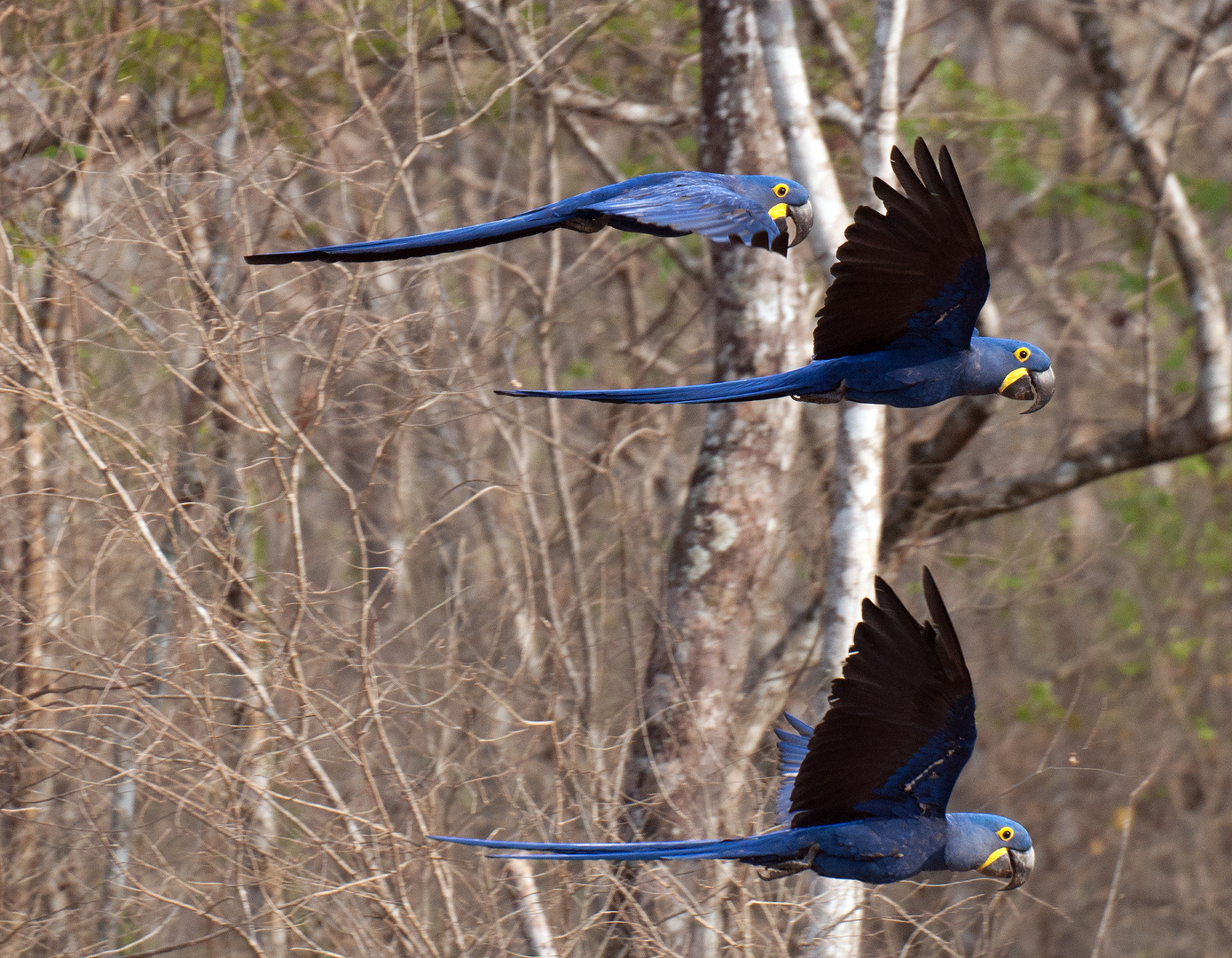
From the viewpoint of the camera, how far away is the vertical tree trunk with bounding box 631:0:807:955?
675 centimetres

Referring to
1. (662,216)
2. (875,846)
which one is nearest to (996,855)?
(875,846)

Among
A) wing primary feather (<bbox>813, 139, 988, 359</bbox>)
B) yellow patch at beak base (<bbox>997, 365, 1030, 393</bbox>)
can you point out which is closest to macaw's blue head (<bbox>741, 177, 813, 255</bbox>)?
wing primary feather (<bbox>813, 139, 988, 359</bbox>)

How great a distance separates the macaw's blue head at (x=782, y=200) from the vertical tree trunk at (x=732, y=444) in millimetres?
3335

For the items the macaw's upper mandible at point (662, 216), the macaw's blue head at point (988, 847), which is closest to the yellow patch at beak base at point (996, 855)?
the macaw's blue head at point (988, 847)

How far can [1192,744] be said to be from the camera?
11688 millimetres

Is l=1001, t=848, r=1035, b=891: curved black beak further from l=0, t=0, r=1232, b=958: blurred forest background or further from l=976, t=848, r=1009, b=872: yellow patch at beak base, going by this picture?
l=0, t=0, r=1232, b=958: blurred forest background

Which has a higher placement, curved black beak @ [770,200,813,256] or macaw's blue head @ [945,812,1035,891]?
curved black beak @ [770,200,813,256]

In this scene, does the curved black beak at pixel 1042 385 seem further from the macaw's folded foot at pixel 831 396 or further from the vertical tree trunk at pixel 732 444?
the vertical tree trunk at pixel 732 444

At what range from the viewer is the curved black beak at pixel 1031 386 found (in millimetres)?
3544

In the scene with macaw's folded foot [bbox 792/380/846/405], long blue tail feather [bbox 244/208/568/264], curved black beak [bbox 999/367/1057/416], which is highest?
long blue tail feather [bbox 244/208/568/264]

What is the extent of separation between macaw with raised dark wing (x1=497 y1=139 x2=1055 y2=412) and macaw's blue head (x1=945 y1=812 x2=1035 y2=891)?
110 cm

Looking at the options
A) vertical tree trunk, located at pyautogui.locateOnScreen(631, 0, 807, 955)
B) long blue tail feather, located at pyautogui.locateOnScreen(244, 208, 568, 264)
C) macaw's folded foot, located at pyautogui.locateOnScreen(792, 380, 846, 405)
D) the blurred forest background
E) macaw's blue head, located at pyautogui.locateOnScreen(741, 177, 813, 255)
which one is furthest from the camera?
vertical tree trunk, located at pyautogui.locateOnScreen(631, 0, 807, 955)

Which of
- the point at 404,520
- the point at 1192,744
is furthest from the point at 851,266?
the point at 1192,744

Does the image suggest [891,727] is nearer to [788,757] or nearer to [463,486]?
[788,757]
